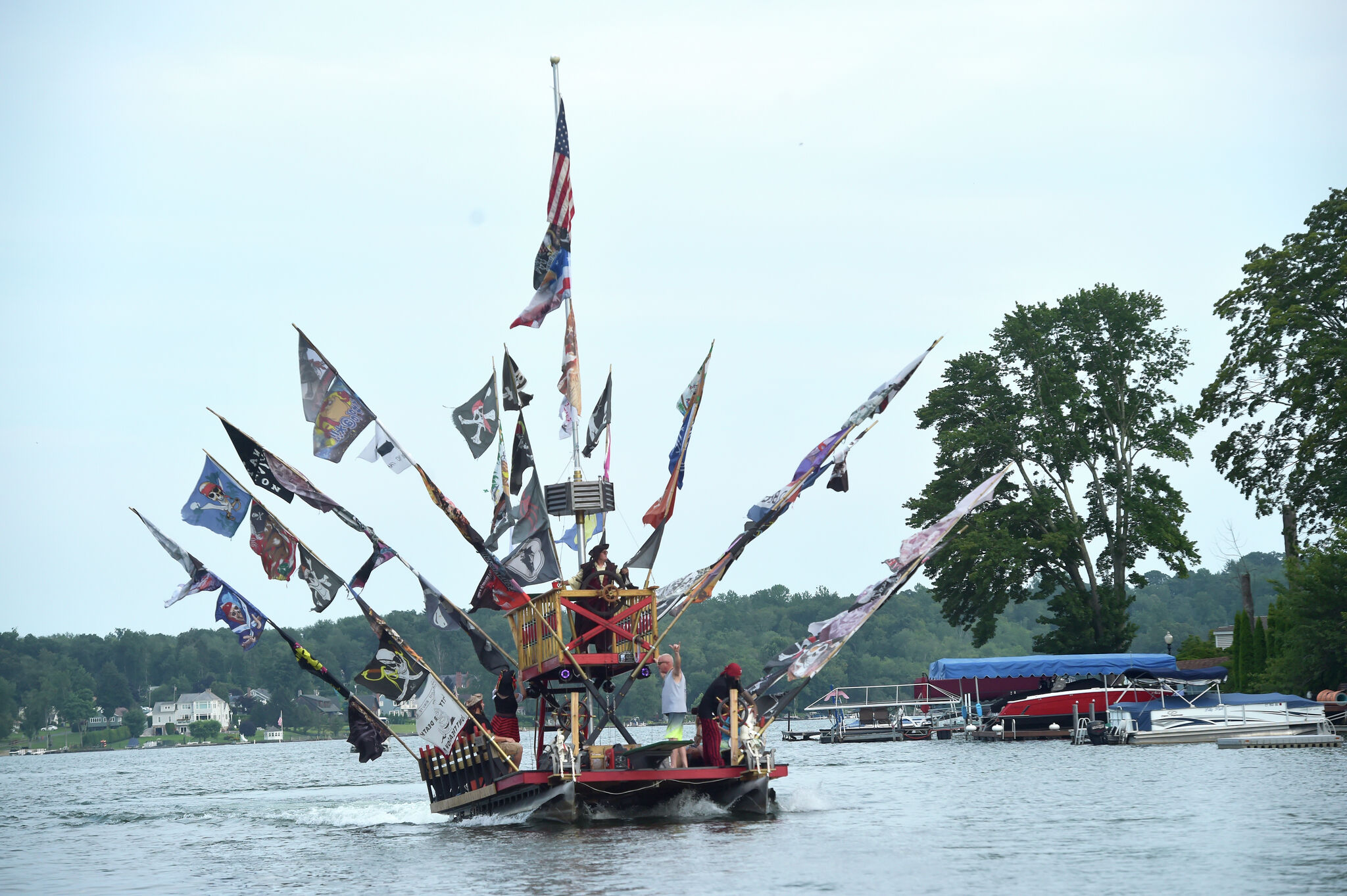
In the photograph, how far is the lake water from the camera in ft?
58.3

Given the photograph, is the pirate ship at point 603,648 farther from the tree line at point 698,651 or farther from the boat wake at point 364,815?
the tree line at point 698,651

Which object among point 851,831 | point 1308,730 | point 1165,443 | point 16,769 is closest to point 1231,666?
point 1165,443

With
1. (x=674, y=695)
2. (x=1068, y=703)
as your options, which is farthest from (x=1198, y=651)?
(x=674, y=695)

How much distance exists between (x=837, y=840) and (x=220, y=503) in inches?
499

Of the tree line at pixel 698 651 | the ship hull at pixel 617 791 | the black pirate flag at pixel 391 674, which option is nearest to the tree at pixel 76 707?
the tree line at pixel 698 651

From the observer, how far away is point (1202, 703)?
52.9 m

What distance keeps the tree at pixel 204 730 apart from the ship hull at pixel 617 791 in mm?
174063

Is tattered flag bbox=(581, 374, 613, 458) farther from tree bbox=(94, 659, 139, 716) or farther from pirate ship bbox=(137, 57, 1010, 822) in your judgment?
tree bbox=(94, 659, 139, 716)

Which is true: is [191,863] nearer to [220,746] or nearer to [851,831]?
[851,831]

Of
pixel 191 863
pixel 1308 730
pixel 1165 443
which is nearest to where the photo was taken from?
pixel 191 863

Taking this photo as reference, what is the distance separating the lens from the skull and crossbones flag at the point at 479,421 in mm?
26922

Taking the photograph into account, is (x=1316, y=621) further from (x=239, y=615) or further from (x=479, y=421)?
(x=239, y=615)

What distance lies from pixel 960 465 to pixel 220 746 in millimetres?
140513

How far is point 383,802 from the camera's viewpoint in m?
39.5
